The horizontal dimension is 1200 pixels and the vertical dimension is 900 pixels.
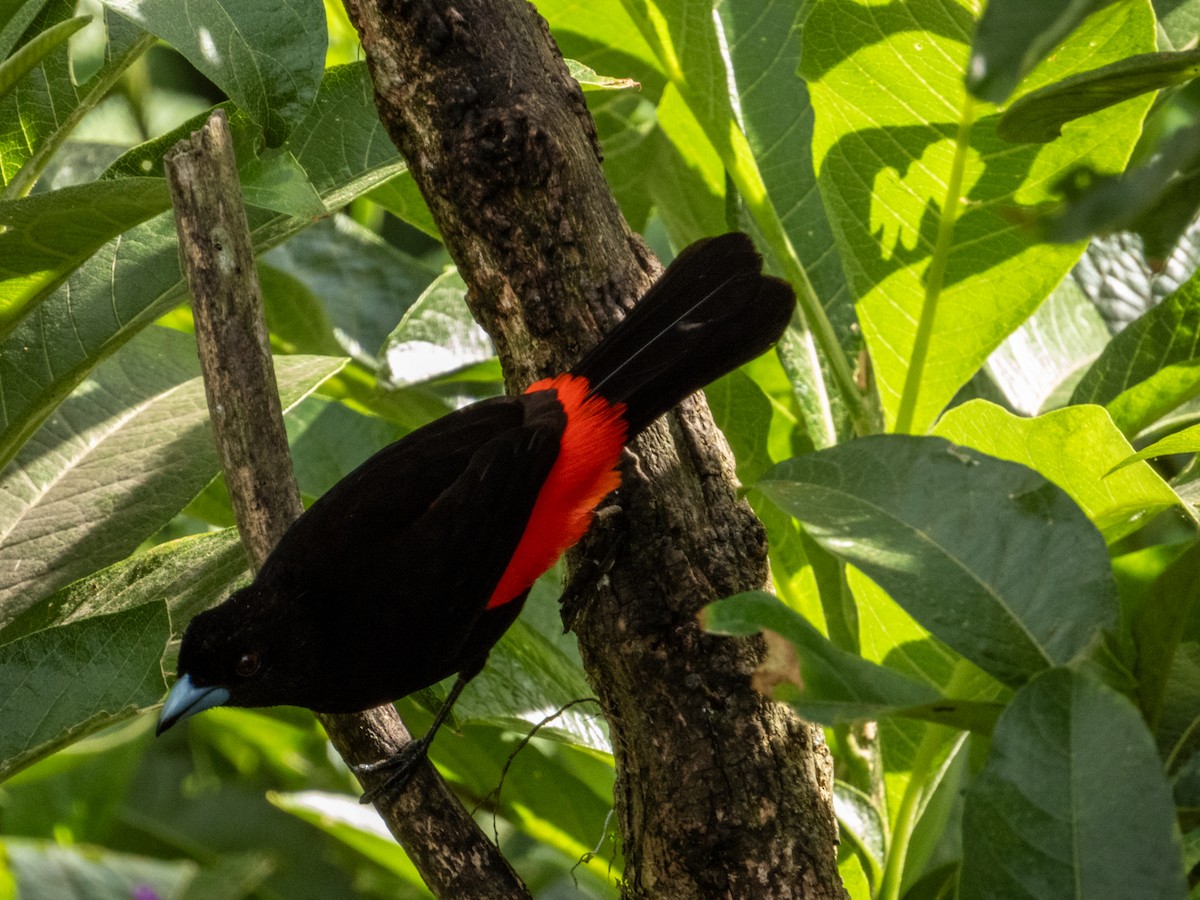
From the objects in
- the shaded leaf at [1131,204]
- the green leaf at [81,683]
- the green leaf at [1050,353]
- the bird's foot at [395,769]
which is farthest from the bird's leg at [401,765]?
the green leaf at [1050,353]

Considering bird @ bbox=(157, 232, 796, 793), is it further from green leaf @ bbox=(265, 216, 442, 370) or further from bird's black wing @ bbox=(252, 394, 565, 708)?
green leaf @ bbox=(265, 216, 442, 370)

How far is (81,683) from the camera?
170 cm

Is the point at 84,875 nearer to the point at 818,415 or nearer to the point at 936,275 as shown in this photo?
the point at 818,415

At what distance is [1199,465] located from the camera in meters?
1.91

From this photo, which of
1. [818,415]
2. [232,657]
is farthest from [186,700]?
[818,415]

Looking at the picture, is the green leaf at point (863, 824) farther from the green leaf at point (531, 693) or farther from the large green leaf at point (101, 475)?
the large green leaf at point (101, 475)

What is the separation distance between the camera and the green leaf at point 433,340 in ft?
8.08

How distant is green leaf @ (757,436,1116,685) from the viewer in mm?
1295

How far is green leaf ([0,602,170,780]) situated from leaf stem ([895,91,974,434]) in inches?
46.9

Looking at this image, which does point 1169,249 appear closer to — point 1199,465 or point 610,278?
point 610,278

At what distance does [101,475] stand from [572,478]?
855mm

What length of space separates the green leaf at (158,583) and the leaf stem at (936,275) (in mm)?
1159

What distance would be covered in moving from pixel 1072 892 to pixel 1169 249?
60 centimetres

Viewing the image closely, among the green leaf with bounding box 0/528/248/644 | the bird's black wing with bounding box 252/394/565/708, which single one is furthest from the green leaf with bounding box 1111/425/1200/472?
the green leaf with bounding box 0/528/248/644
